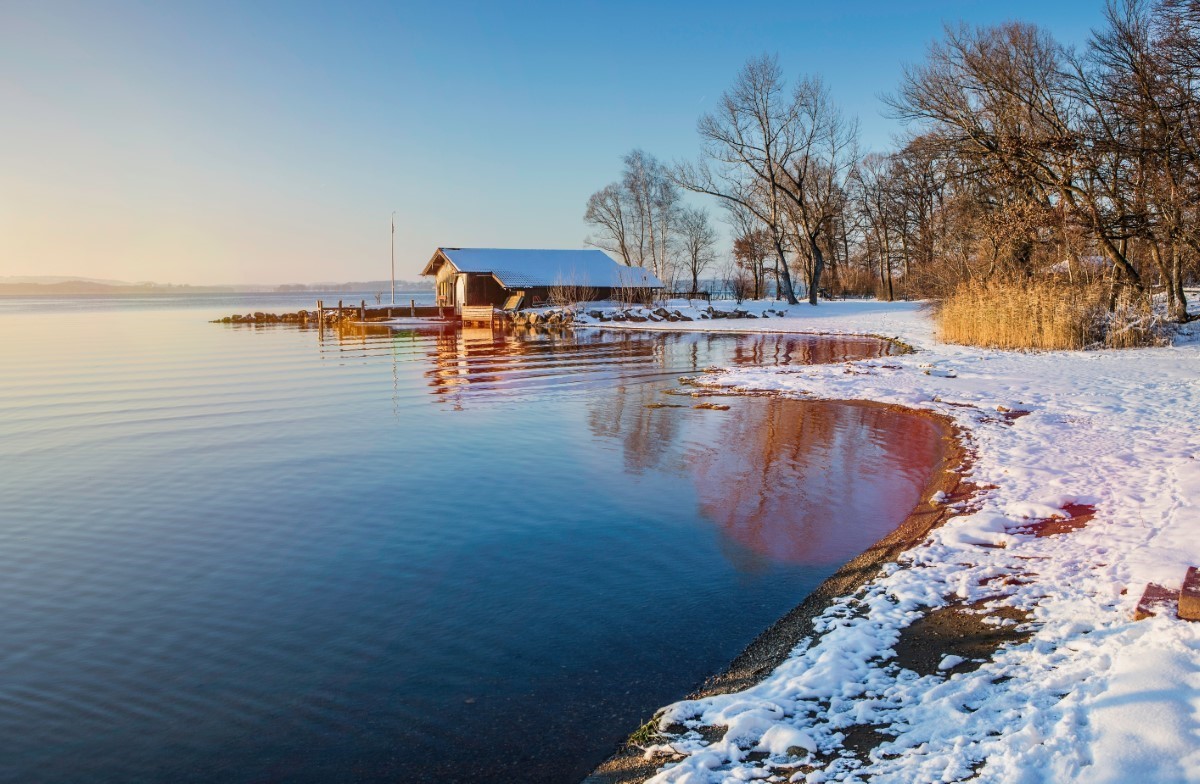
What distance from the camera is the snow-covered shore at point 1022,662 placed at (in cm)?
359

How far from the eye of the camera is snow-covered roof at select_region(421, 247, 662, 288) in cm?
5362

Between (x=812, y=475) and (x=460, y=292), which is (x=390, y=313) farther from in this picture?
(x=812, y=475)

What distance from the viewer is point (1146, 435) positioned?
1008 cm

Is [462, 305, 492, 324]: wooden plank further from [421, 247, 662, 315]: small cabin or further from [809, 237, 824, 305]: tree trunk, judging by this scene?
[809, 237, 824, 305]: tree trunk

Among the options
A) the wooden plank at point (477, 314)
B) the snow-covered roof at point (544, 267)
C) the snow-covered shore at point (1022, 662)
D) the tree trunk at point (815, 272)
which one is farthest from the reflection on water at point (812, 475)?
the snow-covered roof at point (544, 267)

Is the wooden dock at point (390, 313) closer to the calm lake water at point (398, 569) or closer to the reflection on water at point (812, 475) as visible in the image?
the calm lake water at point (398, 569)

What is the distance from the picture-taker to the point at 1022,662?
4.56 m

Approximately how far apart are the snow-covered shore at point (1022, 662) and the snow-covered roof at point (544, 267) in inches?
1778

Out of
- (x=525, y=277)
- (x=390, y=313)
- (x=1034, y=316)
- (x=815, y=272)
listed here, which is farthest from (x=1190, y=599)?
(x=390, y=313)

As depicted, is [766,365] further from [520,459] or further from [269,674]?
[269,674]

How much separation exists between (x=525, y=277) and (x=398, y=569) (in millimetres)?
47485

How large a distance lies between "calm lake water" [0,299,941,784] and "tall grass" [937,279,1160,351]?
9.40m

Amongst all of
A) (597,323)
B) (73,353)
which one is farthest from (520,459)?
(597,323)

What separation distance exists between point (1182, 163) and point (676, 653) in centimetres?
2107
